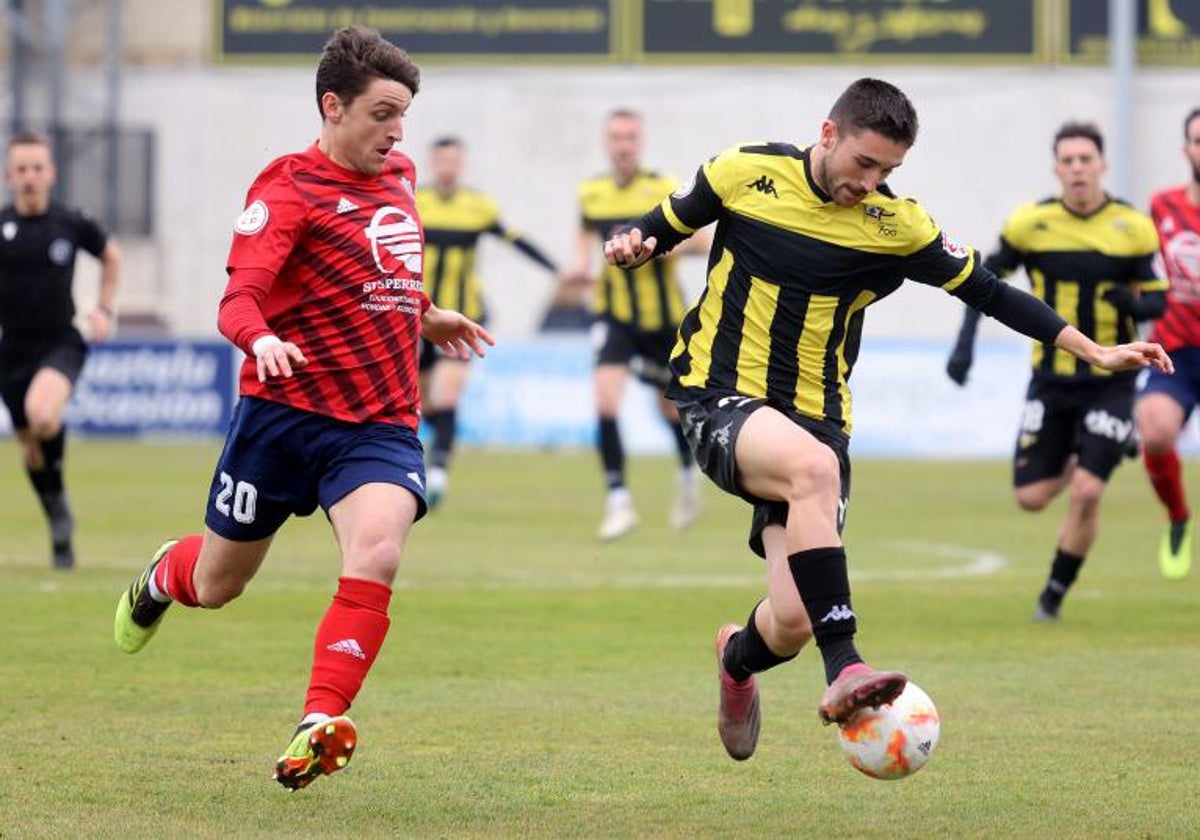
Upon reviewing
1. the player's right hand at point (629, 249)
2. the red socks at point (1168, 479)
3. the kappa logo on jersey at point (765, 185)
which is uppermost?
the kappa logo on jersey at point (765, 185)

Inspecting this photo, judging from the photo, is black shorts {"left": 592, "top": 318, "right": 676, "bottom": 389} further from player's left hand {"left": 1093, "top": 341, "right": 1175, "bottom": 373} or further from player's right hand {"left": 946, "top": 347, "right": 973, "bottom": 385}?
player's left hand {"left": 1093, "top": 341, "right": 1175, "bottom": 373}

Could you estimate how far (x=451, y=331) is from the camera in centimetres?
721

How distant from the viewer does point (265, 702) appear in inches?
316

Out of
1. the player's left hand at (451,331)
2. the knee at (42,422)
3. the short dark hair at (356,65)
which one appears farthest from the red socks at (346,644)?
the knee at (42,422)

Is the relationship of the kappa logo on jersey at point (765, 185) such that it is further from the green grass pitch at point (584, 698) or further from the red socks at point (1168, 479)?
the red socks at point (1168, 479)

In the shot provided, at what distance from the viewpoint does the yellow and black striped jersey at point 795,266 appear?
22.1 ft

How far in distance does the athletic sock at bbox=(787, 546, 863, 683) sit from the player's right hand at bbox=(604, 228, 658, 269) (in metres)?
1.01

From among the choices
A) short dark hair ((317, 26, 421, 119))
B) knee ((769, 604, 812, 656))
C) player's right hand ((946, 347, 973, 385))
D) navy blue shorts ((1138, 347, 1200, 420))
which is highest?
short dark hair ((317, 26, 421, 119))

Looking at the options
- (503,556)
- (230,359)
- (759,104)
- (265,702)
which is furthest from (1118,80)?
(265,702)

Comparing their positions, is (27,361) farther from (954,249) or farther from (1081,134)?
(954,249)

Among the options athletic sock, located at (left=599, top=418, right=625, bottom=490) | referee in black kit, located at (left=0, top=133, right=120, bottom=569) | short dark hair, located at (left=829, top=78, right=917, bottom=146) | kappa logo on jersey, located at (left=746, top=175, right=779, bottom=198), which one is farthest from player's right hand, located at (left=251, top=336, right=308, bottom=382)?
athletic sock, located at (left=599, top=418, right=625, bottom=490)

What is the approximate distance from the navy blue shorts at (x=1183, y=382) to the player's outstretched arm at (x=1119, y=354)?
5163 millimetres

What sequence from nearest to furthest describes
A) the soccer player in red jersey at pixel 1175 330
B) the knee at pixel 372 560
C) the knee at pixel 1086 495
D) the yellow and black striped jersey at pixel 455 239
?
the knee at pixel 372 560 → the knee at pixel 1086 495 → the soccer player in red jersey at pixel 1175 330 → the yellow and black striped jersey at pixel 455 239

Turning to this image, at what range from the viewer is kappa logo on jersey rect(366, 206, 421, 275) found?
6.64m
